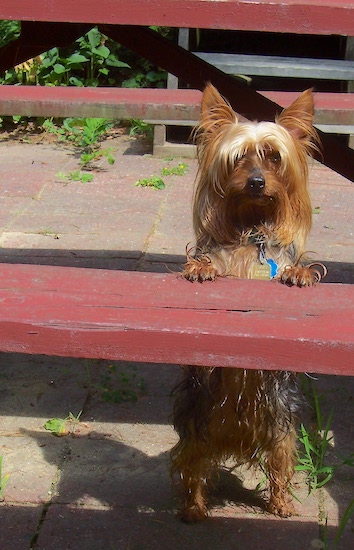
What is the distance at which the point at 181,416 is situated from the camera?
277 cm

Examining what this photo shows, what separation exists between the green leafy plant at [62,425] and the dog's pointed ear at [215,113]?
1291 millimetres

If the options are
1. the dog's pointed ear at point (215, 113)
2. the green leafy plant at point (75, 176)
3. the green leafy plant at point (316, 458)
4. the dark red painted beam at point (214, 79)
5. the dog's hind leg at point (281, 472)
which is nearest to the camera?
the dog's hind leg at point (281, 472)

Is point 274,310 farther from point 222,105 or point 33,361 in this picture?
point 33,361

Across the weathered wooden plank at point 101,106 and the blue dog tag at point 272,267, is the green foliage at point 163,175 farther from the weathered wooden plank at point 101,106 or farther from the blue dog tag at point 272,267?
the blue dog tag at point 272,267

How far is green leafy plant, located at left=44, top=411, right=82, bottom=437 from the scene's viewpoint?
11.0 feet

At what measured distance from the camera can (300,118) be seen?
286cm

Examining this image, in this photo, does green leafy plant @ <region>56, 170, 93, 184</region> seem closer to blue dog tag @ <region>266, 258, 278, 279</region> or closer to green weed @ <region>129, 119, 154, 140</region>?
green weed @ <region>129, 119, 154, 140</region>

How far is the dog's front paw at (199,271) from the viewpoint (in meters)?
2.05

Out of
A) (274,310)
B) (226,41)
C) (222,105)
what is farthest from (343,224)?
(274,310)

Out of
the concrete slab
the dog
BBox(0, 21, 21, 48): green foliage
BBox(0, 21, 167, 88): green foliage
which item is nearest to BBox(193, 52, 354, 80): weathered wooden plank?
BBox(0, 21, 167, 88): green foliage

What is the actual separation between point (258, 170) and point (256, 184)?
0.25 feet

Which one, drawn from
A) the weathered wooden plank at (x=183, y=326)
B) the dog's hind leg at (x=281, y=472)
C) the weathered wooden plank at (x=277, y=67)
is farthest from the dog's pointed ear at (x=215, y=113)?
the weathered wooden plank at (x=277, y=67)

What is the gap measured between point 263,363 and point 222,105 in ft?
4.69

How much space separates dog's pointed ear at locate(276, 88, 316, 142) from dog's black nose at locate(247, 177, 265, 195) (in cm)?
25
